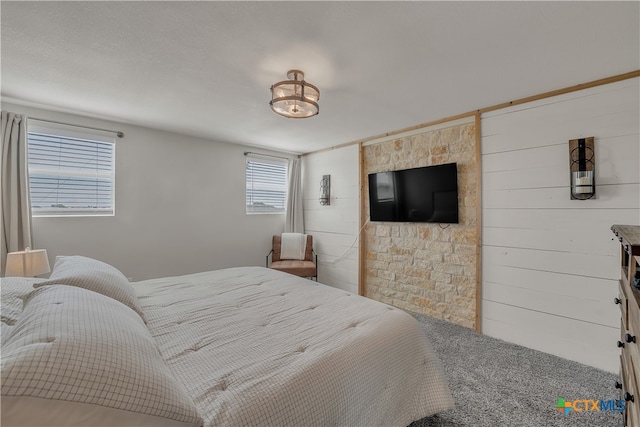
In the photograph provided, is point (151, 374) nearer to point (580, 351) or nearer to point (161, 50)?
point (161, 50)

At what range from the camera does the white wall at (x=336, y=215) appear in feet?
14.2

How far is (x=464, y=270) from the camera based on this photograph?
3115mm

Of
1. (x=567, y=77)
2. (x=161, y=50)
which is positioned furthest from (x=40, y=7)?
(x=567, y=77)

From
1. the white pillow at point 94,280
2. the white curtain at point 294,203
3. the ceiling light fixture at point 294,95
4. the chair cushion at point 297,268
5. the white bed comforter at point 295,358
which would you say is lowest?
the chair cushion at point 297,268

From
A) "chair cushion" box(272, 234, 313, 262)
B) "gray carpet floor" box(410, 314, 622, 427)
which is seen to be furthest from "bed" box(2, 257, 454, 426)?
"chair cushion" box(272, 234, 313, 262)

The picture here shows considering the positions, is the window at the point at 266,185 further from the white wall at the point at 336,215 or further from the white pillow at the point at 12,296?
the white pillow at the point at 12,296

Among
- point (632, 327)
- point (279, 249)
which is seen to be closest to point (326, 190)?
point (279, 249)

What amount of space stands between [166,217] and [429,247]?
11.5ft

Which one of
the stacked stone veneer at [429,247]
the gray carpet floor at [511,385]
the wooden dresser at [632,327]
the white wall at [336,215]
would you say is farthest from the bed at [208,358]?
the white wall at [336,215]

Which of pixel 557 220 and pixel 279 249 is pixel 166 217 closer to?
pixel 279 249

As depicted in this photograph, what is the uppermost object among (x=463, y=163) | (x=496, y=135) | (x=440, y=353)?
(x=496, y=135)

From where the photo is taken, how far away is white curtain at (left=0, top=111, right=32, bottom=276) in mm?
2662

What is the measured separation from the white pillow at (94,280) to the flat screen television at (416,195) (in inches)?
120

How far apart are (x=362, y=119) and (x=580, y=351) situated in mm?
3047
